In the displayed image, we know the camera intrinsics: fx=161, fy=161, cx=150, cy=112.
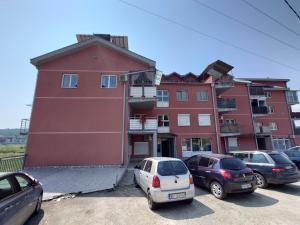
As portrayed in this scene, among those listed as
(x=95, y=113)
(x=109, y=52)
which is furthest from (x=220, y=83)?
(x=95, y=113)

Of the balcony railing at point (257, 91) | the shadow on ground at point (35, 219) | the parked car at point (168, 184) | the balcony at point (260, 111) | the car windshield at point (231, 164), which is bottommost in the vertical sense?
the shadow on ground at point (35, 219)

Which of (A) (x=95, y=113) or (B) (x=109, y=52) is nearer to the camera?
(A) (x=95, y=113)

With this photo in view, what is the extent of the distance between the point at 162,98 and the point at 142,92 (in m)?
7.09

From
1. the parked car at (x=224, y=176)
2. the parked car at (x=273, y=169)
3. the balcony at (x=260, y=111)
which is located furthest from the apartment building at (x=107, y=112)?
the parked car at (x=273, y=169)

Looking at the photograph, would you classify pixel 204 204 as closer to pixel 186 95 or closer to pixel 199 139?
pixel 199 139

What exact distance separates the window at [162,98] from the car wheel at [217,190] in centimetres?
1530

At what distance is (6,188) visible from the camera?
3990 millimetres

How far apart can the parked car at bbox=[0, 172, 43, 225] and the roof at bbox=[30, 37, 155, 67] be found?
13.3 metres

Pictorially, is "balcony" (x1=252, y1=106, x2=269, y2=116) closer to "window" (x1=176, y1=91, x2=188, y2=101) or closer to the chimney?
"window" (x1=176, y1=91, x2=188, y2=101)

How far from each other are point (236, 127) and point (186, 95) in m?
7.74

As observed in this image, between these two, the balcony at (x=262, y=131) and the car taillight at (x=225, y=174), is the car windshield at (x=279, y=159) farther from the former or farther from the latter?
the balcony at (x=262, y=131)

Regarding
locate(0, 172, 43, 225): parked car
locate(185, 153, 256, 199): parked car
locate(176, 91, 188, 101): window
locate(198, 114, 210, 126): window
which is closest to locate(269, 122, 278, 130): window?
locate(198, 114, 210, 126): window

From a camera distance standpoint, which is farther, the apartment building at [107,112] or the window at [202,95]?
the window at [202,95]

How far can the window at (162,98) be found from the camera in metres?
21.6
